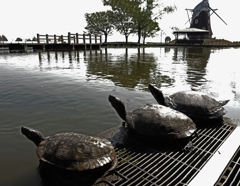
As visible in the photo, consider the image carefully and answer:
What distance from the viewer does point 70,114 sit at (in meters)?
4.91

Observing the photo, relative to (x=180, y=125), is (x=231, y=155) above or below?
below

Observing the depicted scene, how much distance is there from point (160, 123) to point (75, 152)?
1811 mm

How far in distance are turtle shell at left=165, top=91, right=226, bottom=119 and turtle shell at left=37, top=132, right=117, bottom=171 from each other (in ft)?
8.26

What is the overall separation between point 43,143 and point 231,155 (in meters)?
3.12

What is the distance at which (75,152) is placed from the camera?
262 cm

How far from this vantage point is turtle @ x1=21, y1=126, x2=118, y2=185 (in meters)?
Result: 2.55

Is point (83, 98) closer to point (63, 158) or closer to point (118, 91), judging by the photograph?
point (118, 91)

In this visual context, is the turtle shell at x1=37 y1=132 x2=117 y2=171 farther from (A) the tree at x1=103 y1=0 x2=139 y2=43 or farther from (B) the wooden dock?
(A) the tree at x1=103 y1=0 x2=139 y2=43

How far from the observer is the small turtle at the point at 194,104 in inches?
174

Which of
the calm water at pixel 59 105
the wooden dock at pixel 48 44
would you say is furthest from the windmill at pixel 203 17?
the calm water at pixel 59 105

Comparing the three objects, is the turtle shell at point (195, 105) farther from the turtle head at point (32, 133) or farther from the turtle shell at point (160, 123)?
the turtle head at point (32, 133)

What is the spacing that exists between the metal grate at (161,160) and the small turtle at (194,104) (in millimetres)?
508

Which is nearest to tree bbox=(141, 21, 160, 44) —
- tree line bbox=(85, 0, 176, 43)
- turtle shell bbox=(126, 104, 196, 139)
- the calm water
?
tree line bbox=(85, 0, 176, 43)

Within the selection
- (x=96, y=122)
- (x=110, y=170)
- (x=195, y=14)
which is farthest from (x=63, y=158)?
(x=195, y=14)
